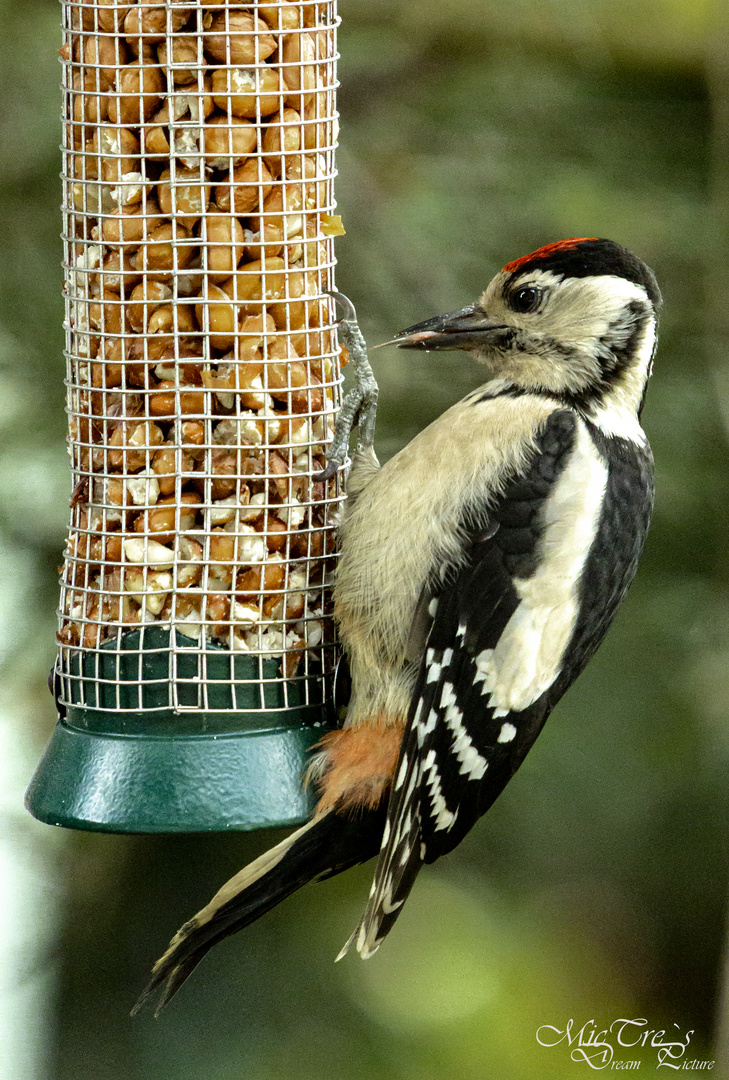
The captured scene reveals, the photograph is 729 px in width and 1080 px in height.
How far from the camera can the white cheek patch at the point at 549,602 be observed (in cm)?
238

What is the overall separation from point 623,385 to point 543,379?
168 mm

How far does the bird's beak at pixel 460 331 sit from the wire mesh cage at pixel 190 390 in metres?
0.28

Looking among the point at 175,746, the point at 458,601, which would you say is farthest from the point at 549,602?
the point at 175,746

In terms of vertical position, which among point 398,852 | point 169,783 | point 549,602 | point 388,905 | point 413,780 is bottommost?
point 388,905

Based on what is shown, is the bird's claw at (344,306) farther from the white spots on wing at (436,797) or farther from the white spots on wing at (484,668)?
the white spots on wing at (436,797)

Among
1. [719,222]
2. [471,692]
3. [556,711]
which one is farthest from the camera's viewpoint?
[556,711]

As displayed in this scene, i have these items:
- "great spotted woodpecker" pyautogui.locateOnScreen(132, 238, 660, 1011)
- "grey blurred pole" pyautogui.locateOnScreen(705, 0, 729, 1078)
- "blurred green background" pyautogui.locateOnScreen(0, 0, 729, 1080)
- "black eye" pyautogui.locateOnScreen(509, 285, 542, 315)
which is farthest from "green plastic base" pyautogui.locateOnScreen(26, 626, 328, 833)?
"grey blurred pole" pyautogui.locateOnScreen(705, 0, 729, 1078)

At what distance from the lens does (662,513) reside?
147 inches

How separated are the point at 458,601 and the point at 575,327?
2.06ft

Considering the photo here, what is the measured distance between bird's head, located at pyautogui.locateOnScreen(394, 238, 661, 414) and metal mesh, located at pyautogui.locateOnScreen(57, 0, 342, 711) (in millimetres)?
399

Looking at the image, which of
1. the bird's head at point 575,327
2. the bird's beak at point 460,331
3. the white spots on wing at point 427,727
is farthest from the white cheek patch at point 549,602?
the bird's beak at point 460,331

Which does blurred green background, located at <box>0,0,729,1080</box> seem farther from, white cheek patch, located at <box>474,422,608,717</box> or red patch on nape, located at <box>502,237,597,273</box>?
white cheek patch, located at <box>474,422,608,717</box>

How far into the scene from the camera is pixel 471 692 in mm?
2346

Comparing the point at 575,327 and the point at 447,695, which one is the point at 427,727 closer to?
the point at 447,695
